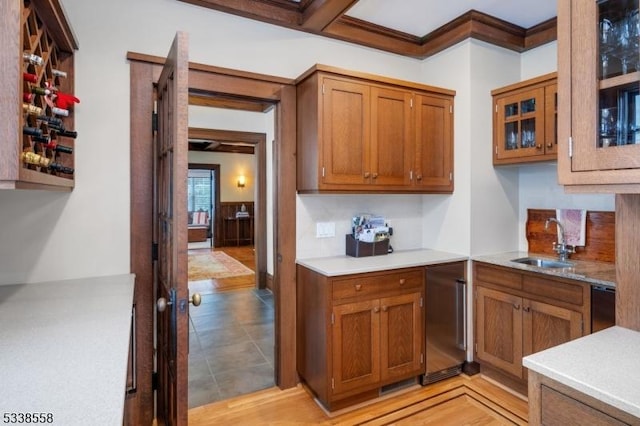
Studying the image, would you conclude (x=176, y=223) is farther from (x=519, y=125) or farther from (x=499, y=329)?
(x=519, y=125)

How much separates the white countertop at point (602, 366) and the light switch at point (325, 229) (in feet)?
5.89

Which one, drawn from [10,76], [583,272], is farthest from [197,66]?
[583,272]

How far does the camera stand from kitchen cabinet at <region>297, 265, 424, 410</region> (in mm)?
2297

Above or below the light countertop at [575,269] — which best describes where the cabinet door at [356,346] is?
below

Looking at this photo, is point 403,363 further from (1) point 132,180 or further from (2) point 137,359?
(1) point 132,180

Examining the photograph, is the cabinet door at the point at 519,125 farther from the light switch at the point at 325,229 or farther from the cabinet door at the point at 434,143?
the light switch at the point at 325,229

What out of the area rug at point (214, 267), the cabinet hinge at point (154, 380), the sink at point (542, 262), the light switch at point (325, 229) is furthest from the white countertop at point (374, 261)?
the area rug at point (214, 267)

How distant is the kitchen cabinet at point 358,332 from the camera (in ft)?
7.54

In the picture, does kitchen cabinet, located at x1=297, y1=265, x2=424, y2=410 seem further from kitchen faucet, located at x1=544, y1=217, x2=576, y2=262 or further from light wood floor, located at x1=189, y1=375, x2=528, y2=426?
kitchen faucet, located at x1=544, y1=217, x2=576, y2=262

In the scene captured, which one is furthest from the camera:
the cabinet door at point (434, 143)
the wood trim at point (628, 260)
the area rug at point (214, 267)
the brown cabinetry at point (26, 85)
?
the area rug at point (214, 267)

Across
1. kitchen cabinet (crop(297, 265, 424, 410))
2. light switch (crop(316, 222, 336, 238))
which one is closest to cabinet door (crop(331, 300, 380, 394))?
kitchen cabinet (crop(297, 265, 424, 410))

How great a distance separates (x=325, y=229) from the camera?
2.81 m

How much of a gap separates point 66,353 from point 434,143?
2.62 metres

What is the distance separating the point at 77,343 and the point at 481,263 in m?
2.56
